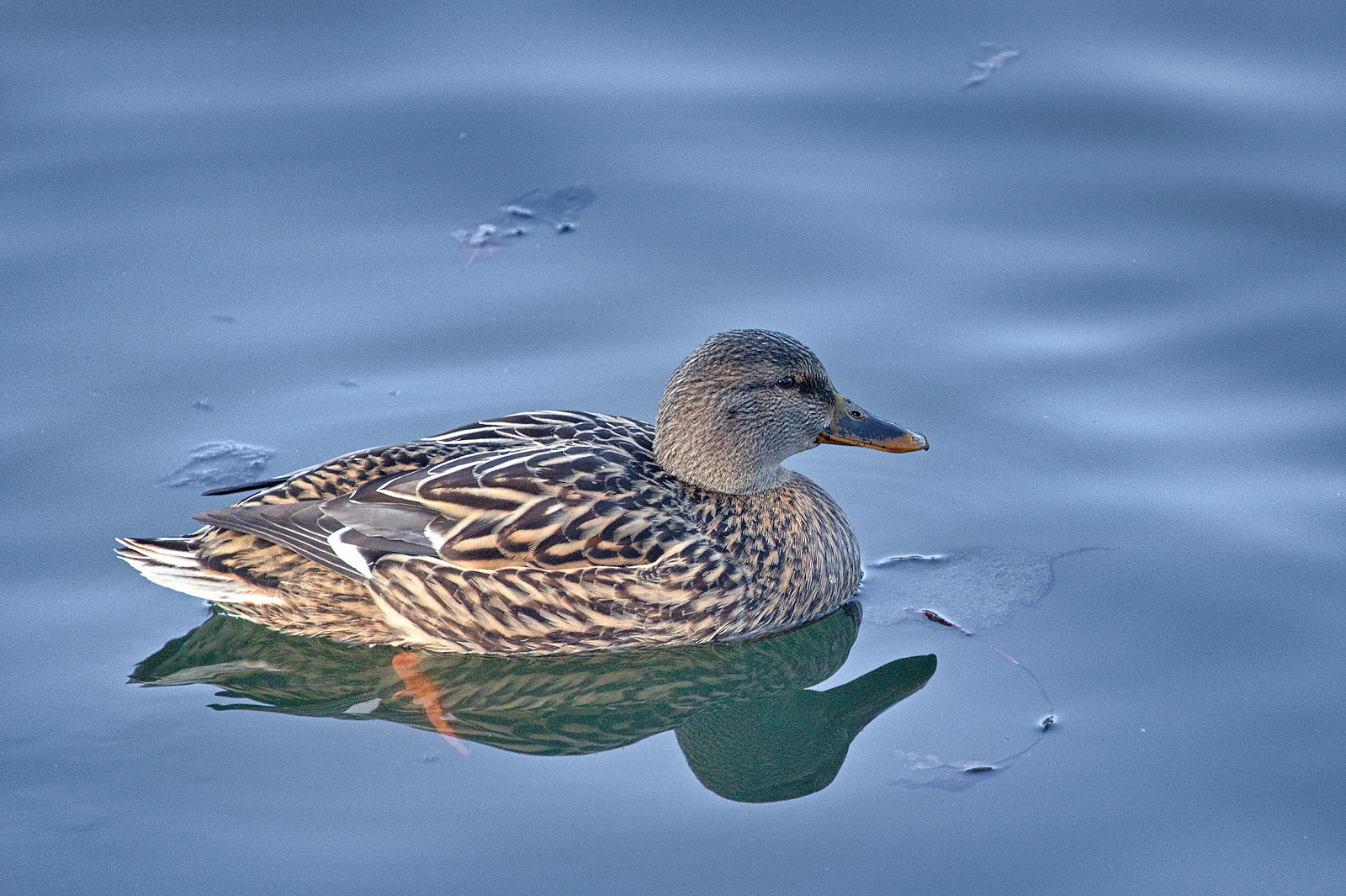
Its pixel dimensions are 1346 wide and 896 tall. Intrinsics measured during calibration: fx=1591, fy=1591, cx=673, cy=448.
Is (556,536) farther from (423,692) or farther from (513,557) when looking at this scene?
(423,692)

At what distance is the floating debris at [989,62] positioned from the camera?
1045 cm

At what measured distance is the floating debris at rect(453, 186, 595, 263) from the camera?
9.35 m

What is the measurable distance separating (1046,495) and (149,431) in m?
4.52

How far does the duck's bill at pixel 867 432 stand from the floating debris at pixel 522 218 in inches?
108

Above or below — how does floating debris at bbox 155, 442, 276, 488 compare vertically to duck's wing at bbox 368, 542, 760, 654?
above

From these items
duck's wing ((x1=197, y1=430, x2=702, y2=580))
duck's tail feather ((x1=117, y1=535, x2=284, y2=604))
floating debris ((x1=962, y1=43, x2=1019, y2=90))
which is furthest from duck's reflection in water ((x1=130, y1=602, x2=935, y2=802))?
floating debris ((x1=962, y1=43, x2=1019, y2=90))

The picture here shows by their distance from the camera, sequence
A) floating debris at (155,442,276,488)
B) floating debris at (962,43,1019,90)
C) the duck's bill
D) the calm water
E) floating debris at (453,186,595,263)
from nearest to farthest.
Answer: the calm water
the duck's bill
floating debris at (155,442,276,488)
floating debris at (453,186,595,263)
floating debris at (962,43,1019,90)

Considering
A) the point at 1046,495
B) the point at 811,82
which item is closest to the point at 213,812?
the point at 1046,495

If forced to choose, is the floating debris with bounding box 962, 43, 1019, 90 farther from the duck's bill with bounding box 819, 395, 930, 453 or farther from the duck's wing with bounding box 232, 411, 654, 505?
the duck's wing with bounding box 232, 411, 654, 505

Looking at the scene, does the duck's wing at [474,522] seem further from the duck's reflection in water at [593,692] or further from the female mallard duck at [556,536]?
the duck's reflection in water at [593,692]

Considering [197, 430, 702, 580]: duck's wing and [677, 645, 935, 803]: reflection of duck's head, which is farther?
[197, 430, 702, 580]: duck's wing

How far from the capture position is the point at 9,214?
9.32 m

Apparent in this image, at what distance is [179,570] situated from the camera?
696 centimetres

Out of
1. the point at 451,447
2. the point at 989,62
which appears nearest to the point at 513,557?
the point at 451,447
